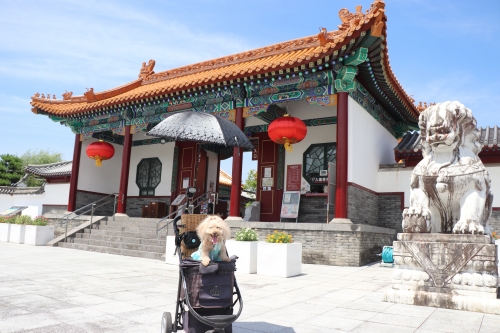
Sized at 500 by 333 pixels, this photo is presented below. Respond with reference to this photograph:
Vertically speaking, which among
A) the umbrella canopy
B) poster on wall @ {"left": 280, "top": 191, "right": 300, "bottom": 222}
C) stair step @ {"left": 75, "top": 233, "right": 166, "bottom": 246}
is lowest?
stair step @ {"left": 75, "top": 233, "right": 166, "bottom": 246}

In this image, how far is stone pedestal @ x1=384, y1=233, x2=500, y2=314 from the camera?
428cm

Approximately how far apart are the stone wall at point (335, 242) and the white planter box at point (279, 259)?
4.70ft

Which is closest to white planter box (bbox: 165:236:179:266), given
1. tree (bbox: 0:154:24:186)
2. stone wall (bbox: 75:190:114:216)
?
stone wall (bbox: 75:190:114:216)

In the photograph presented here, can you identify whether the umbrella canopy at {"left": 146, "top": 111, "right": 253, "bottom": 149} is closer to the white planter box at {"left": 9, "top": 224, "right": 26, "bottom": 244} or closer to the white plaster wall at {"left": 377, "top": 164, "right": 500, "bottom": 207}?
the white plaster wall at {"left": 377, "top": 164, "right": 500, "bottom": 207}

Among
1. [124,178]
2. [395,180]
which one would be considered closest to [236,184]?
[124,178]

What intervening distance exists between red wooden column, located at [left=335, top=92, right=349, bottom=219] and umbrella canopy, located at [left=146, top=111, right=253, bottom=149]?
16.9ft

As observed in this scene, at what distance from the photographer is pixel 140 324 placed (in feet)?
11.2

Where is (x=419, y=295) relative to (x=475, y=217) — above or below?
below

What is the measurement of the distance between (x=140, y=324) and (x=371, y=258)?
21.7 ft

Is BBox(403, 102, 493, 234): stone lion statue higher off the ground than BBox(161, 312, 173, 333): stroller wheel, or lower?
higher

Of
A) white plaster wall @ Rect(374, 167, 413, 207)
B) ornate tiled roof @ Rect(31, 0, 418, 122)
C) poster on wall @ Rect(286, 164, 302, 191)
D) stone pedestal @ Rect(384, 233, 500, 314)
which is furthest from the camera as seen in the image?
poster on wall @ Rect(286, 164, 302, 191)

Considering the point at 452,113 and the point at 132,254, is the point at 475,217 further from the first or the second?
the point at 132,254

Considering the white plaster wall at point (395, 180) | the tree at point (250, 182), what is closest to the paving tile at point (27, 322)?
the white plaster wall at point (395, 180)

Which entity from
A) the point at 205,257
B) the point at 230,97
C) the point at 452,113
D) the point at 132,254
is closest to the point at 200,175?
the point at 230,97
